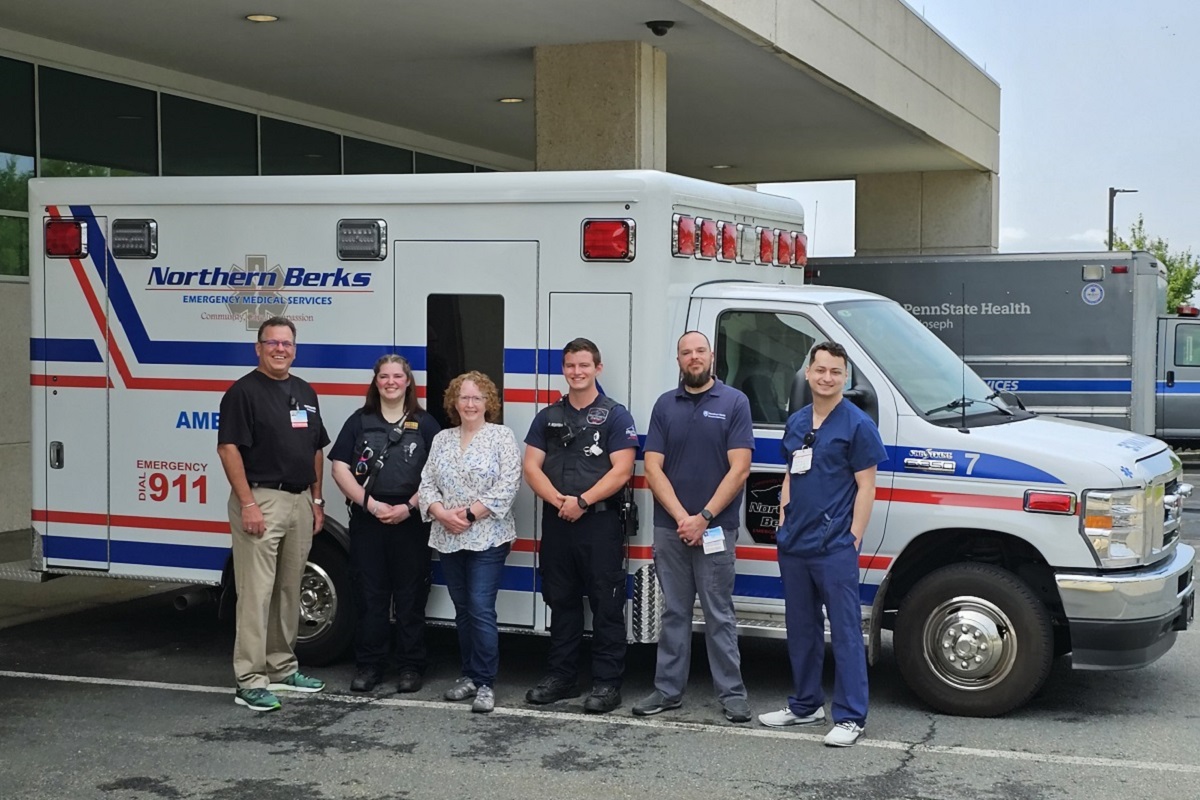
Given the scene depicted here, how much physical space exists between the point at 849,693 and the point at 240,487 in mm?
3070

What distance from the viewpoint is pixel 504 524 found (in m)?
7.24

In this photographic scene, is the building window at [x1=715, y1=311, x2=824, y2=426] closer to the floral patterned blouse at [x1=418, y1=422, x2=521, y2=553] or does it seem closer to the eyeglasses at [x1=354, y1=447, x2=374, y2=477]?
the floral patterned blouse at [x1=418, y1=422, x2=521, y2=553]

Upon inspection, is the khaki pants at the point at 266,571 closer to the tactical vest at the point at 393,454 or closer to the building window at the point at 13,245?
the tactical vest at the point at 393,454

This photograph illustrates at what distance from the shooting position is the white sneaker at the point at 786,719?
22.6 ft

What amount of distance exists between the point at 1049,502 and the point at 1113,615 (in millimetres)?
594

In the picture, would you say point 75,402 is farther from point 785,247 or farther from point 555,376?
point 785,247

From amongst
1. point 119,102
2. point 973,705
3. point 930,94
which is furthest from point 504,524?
point 930,94

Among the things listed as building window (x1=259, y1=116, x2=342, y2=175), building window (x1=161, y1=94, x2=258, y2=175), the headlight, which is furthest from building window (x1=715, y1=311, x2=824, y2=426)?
building window (x1=259, y1=116, x2=342, y2=175)

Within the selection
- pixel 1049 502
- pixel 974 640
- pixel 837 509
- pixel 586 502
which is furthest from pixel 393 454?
pixel 1049 502

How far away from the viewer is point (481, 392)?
7.22 m

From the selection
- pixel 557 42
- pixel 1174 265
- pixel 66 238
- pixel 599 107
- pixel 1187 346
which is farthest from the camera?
pixel 1174 265

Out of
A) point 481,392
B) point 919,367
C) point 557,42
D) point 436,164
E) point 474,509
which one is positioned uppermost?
point 557,42

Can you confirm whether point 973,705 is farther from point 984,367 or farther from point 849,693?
point 984,367

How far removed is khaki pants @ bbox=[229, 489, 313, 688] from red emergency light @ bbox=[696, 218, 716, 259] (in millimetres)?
2386
